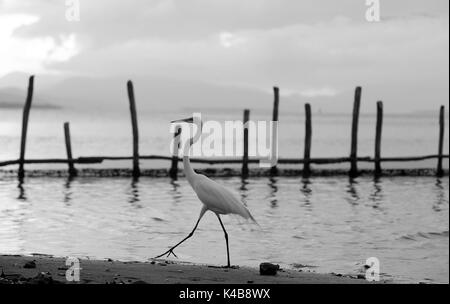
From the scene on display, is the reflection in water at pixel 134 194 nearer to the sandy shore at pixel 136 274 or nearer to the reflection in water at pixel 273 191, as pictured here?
the reflection in water at pixel 273 191

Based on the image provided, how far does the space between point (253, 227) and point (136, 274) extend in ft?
22.3

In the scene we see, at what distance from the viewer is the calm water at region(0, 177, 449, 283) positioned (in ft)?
36.6

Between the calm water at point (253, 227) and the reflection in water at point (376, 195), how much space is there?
0.03 meters

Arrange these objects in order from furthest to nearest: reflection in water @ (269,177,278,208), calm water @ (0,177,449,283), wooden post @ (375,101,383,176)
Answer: wooden post @ (375,101,383,176), reflection in water @ (269,177,278,208), calm water @ (0,177,449,283)

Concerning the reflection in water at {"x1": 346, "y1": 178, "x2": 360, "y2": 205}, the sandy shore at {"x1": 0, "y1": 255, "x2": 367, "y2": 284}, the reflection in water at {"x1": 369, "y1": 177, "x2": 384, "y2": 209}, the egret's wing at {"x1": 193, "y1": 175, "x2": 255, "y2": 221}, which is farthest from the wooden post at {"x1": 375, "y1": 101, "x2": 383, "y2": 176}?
the egret's wing at {"x1": 193, "y1": 175, "x2": 255, "y2": 221}

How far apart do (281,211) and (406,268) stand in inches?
238

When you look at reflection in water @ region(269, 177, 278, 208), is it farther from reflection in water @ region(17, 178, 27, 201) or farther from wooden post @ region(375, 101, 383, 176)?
reflection in water @ region(17, 178, 27, 201)

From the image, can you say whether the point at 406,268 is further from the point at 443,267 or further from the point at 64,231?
the point at 64,231

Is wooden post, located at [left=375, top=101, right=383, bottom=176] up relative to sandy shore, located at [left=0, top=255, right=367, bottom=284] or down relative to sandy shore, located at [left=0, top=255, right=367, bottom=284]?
up

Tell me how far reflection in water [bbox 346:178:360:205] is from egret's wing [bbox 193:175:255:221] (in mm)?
10587

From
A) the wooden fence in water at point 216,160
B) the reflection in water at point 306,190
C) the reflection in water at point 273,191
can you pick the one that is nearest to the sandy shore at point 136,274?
the reflection in water at point 273,191

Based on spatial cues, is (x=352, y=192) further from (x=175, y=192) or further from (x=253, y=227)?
(x=253, y=227)
